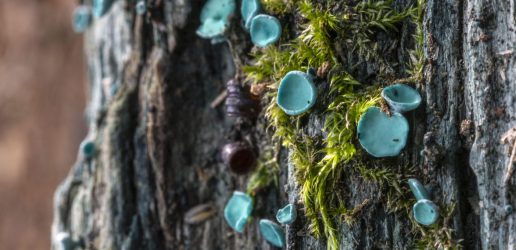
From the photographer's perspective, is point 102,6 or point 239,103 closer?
point 239,103

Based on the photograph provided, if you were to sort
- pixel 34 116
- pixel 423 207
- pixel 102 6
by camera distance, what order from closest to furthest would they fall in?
1. pixel 423 207
2. pixel 102 6
3. pixel 34 116

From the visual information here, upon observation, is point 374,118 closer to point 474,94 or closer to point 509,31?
point 474,94

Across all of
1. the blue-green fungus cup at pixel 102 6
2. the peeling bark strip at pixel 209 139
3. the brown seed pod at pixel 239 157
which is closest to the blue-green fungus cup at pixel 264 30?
the peeling bark strip at pixel 209 139

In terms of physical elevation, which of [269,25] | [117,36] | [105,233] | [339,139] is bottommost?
[105,233]

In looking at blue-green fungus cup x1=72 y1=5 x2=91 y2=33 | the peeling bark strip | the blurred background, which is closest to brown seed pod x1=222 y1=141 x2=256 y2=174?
the peeling bark strip

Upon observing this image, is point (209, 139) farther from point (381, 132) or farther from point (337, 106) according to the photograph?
point (381, 132)

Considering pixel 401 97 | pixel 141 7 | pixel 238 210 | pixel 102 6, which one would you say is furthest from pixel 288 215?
pixel 102 6

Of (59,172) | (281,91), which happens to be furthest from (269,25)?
(59,172)
